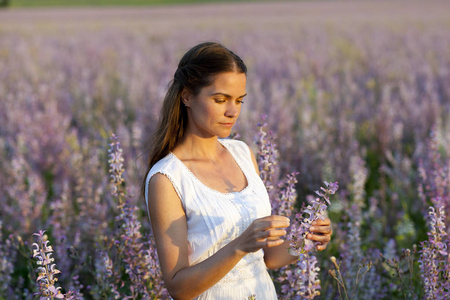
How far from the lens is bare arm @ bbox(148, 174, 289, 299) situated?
1.67 metres

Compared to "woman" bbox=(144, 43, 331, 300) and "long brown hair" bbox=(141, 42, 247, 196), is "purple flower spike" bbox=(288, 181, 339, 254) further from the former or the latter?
"long brown hair" bbox=(141, 42, 247, 196)

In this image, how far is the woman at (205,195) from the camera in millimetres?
1752

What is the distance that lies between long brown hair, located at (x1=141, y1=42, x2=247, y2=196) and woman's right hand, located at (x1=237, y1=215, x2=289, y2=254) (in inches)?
22.3

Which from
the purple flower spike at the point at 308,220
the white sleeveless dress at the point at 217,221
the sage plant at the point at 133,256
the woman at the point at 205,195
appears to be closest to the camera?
the purple flower spike at the point at 308,220

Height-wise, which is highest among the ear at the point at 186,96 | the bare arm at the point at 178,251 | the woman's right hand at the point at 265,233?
the ear at the point at 186,96

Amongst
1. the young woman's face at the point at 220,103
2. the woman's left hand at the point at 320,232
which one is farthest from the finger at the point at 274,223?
the young woman's face at the point at 220,103

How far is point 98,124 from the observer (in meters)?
5.70

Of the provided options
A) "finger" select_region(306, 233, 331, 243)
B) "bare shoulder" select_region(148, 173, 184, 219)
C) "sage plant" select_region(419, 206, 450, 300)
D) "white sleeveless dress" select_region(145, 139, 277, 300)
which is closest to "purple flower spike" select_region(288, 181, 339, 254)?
→ "finger" select_region(306, 233, 331, 243)

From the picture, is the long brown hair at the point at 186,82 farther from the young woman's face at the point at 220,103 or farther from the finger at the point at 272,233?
the finger at the point at 272,233

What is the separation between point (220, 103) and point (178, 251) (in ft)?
1.78

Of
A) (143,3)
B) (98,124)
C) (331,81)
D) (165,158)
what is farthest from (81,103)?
(143,3)

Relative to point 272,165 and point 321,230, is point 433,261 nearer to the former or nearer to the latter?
point 321,230

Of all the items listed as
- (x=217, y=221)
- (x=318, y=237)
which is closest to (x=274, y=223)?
(x=318, y=237)

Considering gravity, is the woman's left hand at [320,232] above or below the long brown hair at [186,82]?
below
